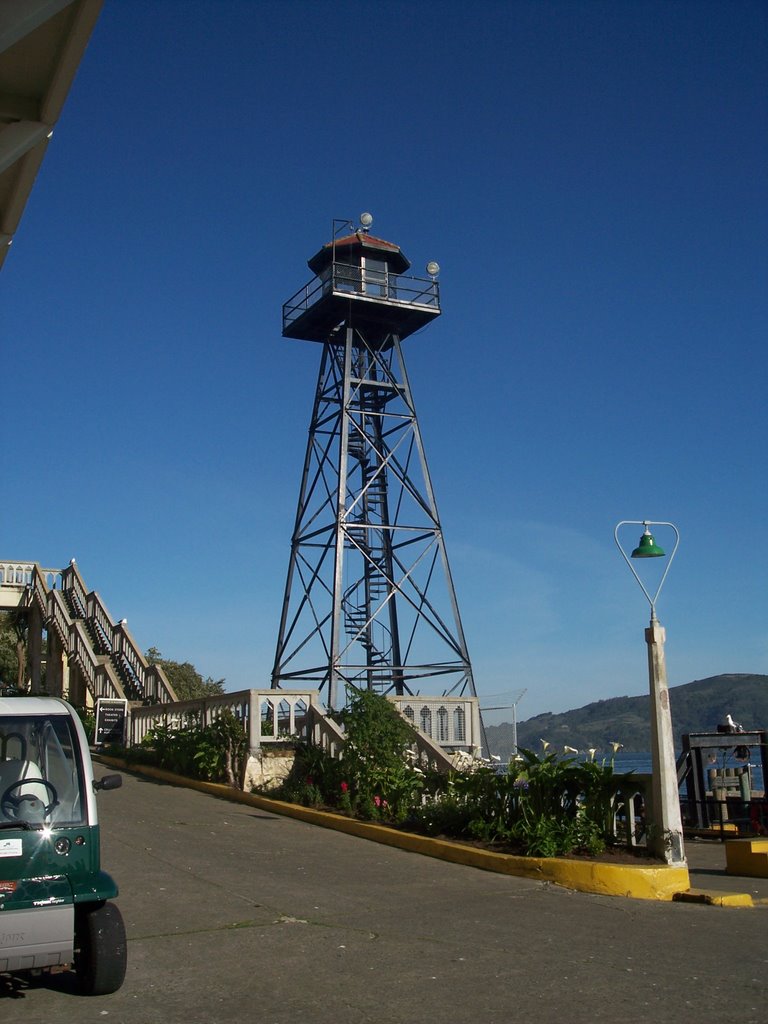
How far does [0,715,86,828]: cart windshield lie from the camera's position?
6676 mm

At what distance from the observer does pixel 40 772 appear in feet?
22.8

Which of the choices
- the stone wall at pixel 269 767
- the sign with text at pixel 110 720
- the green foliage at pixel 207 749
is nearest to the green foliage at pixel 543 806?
the stone wall at pixel 269 767

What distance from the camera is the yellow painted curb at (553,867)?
1036 centimetres

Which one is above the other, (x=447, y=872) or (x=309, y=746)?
(x=309, y=746)

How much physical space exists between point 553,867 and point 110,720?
52.1 feet

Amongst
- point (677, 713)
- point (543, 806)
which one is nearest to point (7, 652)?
point (543, 806)

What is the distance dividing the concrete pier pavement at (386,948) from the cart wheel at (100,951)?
0.11 m

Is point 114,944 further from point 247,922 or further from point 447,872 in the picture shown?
point 447,872

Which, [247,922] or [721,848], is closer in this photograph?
[247,922]

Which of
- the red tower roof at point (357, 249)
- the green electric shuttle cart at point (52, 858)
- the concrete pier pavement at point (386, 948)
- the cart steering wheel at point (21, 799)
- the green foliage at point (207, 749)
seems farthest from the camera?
the red tower roof at point (357, 249)

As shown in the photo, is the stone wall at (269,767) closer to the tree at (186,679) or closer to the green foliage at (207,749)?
the green foliage at (207,749)

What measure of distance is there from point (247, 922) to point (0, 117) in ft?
21.8

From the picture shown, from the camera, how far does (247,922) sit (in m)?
8.64

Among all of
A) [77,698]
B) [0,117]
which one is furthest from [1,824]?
[77,698]
